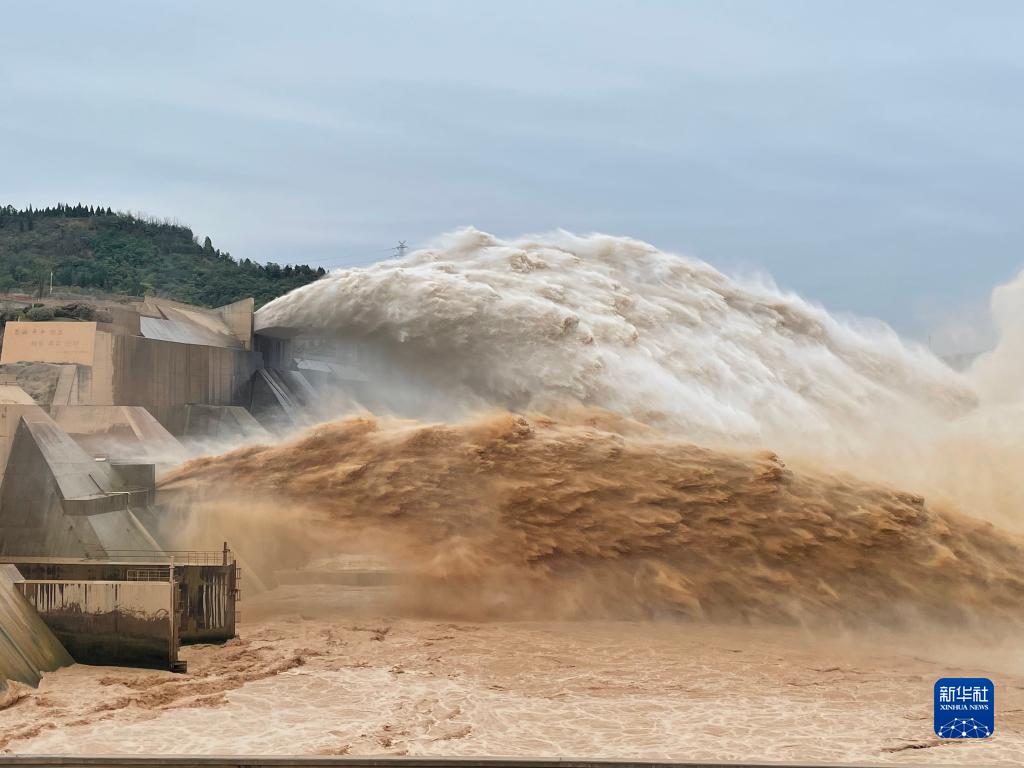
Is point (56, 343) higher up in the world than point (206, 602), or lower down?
higher up

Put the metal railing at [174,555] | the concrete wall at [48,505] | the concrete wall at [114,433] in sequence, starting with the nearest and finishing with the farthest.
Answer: the metal railing at [174,555] < the concrete wall at [48,505] < the concrete wall at [114,433]

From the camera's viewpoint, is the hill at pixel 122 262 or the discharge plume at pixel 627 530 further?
the hill at pixel 122 262

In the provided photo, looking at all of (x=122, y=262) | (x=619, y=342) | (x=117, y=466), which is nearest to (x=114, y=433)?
(x=117, y=466)

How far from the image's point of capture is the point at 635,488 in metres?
34.4

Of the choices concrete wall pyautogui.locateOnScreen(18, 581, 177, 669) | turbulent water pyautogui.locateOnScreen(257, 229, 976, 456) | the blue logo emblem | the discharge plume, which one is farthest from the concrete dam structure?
the blue logo emblem

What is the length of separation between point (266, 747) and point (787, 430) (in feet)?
86.6

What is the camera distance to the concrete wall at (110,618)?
26.9m

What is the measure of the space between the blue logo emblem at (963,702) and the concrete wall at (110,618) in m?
18.5

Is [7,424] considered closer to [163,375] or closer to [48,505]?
[48,505]

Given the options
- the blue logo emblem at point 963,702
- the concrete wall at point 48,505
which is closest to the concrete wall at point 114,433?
the concrete wall at point 48,505

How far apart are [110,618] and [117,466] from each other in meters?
7.99

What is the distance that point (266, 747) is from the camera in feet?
68.4

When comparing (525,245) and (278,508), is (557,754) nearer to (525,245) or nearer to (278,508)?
(278,508)

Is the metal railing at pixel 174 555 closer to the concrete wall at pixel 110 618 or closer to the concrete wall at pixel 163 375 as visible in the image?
the concrete wall at pixel 110 618
